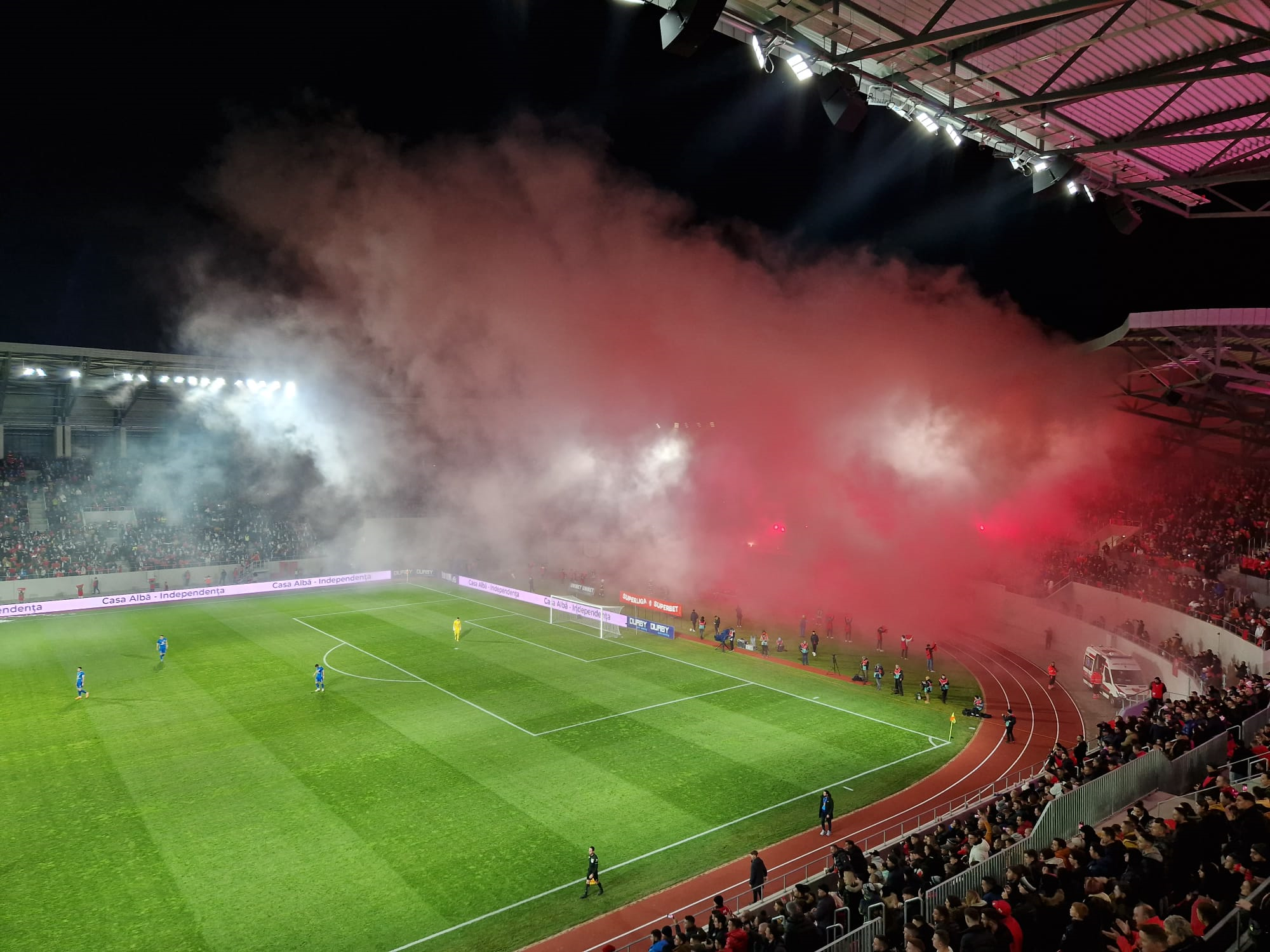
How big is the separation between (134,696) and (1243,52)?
28643mm

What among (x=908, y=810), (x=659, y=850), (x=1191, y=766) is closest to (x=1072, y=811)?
(x=1191, y=766)

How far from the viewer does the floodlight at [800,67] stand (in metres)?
10.4

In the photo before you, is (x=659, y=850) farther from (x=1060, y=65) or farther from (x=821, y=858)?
(x=1060, y=65)

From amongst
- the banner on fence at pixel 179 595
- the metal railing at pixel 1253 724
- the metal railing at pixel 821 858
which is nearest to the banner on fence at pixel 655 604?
the banner on fence at pixel 179 595

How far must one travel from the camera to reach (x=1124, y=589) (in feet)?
97.2

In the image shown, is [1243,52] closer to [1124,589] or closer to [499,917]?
[499,917]

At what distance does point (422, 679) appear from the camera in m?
26.3

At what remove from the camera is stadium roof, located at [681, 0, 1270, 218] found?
9477 millimetres

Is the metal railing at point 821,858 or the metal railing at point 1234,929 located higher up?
the metal railing at point 1234,929

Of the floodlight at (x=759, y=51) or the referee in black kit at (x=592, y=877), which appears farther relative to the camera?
the referee in black kit at (x=592, y=877)

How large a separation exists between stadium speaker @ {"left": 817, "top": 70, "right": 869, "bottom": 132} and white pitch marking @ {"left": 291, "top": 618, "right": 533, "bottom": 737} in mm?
16067

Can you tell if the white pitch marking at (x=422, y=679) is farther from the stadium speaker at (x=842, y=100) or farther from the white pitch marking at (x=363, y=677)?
the stadium speaker at (x=842, y=100)

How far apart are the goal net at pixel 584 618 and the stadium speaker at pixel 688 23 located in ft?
90.2

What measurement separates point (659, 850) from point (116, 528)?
4013 cm
